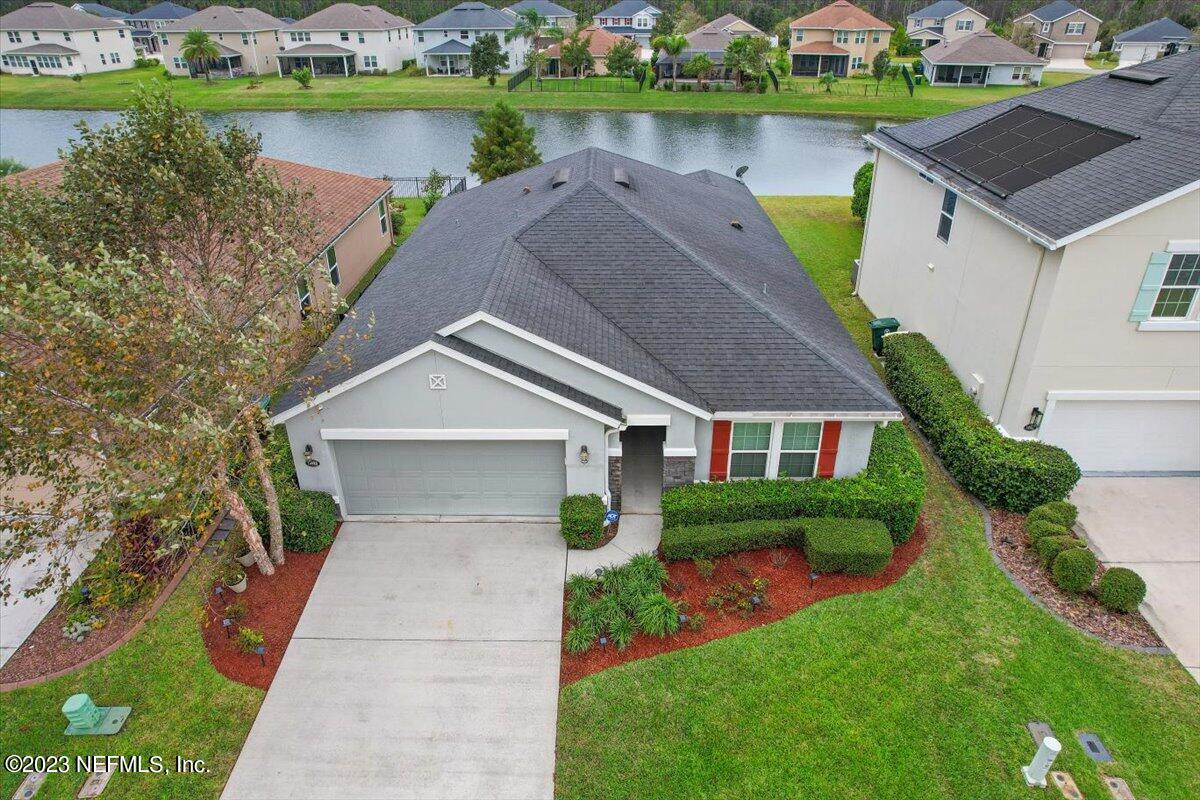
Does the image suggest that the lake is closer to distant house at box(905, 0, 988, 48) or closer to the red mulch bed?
the red mulch bed

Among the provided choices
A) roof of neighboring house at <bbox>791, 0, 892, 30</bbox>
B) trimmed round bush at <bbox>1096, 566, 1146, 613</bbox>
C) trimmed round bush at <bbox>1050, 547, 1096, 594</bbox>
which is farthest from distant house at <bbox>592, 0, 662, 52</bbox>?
trimmed round bush at <bbox>1096, 566, 1146, 613</bbox>

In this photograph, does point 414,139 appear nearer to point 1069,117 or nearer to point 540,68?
point 540,68

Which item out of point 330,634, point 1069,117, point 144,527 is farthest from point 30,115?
point 1069,117

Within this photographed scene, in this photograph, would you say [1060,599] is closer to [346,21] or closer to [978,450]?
[978,450]

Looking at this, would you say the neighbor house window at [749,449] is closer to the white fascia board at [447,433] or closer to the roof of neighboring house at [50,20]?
the white fascia board at [447,433]

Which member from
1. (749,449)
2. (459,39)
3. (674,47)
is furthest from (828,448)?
(459,39)
